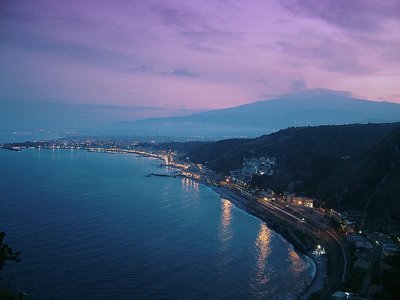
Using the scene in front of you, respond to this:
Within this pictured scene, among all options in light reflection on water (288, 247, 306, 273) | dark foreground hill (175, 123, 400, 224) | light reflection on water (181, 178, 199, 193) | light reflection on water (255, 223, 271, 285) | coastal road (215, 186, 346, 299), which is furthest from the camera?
light reflection on water (181, 178, 199, 193)

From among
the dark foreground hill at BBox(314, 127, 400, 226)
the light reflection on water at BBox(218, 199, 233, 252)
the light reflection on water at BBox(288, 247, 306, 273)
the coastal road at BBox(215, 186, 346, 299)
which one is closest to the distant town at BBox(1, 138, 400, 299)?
the coastal road at BBox(215, 186, 346, 299)

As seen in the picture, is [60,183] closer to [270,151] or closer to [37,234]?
[37,234]

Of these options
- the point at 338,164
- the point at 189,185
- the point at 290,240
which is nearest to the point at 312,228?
the point at 290,240

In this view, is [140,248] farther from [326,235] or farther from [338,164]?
[338,164]

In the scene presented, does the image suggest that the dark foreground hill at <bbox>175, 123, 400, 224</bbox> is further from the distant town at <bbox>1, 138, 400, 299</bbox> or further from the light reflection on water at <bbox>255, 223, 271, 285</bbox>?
the light reflection on water at <bbox>255, 223, 271, 285</bbox>

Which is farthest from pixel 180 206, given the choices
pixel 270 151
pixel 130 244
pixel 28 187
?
pixel 270 151

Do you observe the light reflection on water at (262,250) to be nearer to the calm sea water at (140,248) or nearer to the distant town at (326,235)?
the calm sea water at (140,248)
